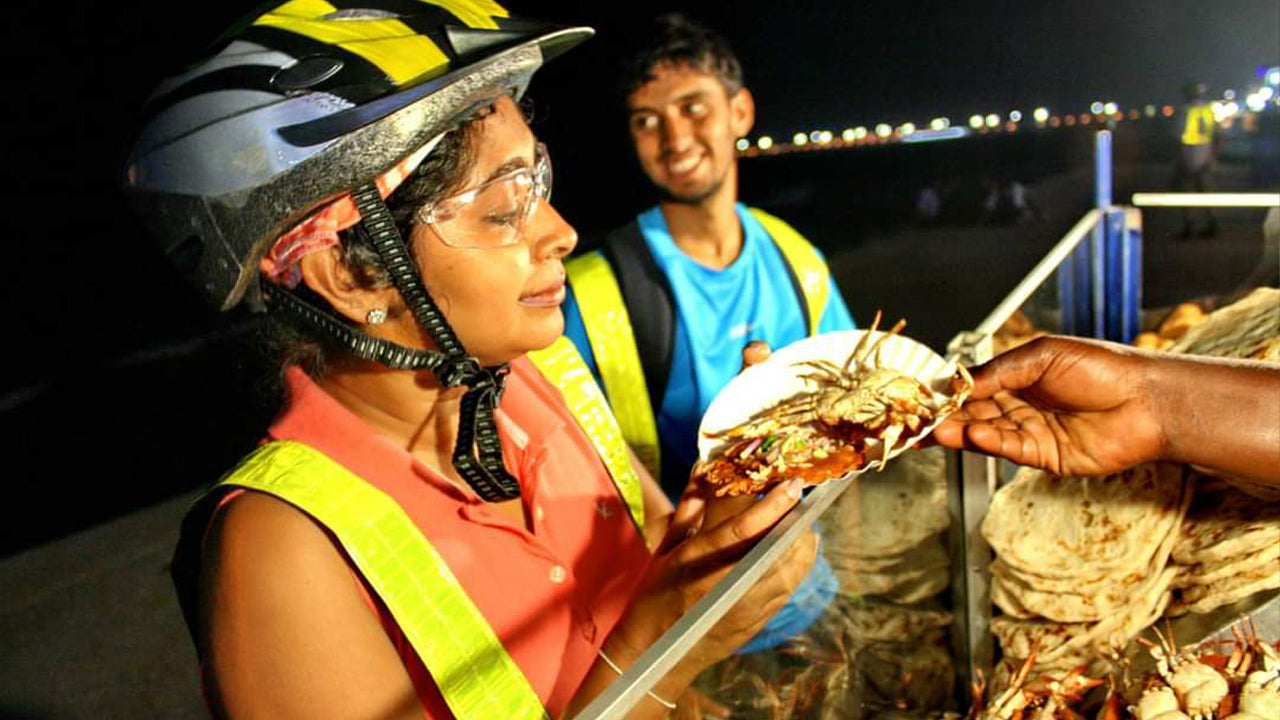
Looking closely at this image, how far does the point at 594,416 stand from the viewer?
217 cm

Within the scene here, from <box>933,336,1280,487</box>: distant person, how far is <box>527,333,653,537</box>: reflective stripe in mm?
707

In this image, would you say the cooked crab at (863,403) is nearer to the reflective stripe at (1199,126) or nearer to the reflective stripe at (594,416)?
the reflective stripe at (594,416)

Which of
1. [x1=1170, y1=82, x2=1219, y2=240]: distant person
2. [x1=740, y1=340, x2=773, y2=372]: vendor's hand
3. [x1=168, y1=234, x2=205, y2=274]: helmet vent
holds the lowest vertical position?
[x1=1170, y1=82, x2=1219, y2=240]: distant person

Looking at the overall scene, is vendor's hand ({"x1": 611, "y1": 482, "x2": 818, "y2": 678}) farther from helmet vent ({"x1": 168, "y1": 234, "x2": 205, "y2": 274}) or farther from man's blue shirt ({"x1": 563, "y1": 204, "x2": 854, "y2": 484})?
man's blue shirt ({"x1": 563, "y1": 204, "x2": 854, "y2": 484})

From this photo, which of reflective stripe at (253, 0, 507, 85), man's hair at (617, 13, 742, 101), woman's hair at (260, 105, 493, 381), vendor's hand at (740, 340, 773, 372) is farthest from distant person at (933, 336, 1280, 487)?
man's hair at (617, 13, 742, 101)

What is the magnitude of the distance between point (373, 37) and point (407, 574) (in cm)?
89

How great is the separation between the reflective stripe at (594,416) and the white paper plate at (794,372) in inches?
11.2

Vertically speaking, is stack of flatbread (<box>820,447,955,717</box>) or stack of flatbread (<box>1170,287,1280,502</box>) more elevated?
stack of flatbread (<box>1170,287,1280,502</box>)

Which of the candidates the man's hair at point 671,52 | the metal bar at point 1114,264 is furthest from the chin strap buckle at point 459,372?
the metal bar at point 1114,264

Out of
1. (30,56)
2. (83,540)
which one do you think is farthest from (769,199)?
(83,540)

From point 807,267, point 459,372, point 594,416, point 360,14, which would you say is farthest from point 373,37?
point 807,267

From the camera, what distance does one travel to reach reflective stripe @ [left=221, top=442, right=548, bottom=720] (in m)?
1.40

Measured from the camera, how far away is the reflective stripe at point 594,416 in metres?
2.12

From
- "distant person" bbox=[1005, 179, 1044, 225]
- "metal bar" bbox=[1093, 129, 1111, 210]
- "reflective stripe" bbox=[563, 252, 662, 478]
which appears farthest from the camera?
"distant person" bbox=[1005, 179, 1044, 225]
